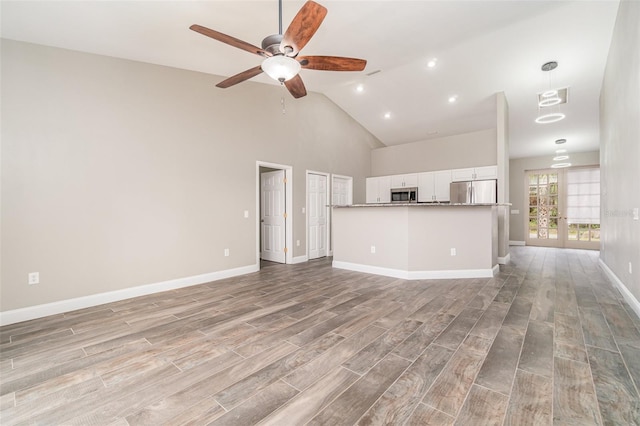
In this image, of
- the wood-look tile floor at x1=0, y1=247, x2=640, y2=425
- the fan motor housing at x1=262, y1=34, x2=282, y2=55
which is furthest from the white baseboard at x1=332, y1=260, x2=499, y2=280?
the fan motor housing at x1=262, y1=34, x2=282, y2=55

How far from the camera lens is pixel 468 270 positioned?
14.0ft

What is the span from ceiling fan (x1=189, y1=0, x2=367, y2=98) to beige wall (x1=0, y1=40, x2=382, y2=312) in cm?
167

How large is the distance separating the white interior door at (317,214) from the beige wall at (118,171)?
1.31m

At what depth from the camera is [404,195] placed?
7.12 meters

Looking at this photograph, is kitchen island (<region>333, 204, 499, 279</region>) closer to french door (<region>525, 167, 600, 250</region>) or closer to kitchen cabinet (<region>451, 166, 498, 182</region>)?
kitchen cabinet (<region>451, 166, 498, 182</region>)

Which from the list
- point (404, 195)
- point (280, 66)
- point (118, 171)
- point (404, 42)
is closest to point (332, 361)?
point (280, 66)

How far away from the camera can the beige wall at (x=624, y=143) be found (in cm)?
273

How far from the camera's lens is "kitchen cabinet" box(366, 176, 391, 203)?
7355 millimetres

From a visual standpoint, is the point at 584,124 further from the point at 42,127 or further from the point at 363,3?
the point at 42,127

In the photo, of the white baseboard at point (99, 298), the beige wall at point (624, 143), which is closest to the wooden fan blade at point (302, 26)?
the beige wall at point (624, 143)

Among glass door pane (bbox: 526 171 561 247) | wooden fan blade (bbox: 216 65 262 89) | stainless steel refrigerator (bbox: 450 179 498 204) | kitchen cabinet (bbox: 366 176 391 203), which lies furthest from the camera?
glass door pane (bbox: 526 171 561 247)

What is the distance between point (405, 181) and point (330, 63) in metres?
5.04

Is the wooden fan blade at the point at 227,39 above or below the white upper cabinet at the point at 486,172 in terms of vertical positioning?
above

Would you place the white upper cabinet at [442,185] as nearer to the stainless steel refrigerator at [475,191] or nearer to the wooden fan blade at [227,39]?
the stainless steel refrigerator at [475,191]
